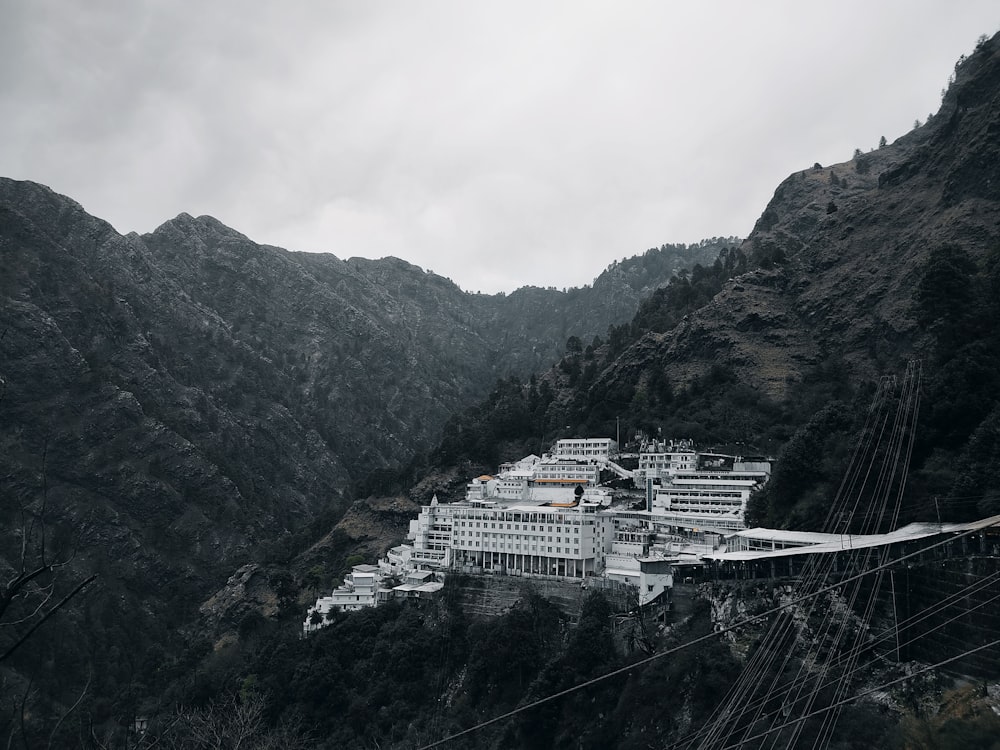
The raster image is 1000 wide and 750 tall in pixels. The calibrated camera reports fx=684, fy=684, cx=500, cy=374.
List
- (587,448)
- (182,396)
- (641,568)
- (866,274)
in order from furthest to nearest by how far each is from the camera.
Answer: (182,396) → (866,274) → (587,448) → (641,568)

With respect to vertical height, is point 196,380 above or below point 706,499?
above

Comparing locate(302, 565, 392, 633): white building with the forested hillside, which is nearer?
→ the forested hillside

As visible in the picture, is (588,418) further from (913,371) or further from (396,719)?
(396,719)

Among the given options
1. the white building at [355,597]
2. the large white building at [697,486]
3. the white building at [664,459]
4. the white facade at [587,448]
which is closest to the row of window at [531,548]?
the large white building at [697,486]

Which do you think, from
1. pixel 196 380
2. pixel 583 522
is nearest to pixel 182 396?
pixel 196 380

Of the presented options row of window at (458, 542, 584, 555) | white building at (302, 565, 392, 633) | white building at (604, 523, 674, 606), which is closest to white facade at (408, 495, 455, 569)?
white building at (302, 565, 392, 633)

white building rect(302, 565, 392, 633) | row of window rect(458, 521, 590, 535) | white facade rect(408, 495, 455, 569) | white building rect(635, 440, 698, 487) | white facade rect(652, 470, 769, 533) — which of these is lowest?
white building rect(302, 565, 392, 633)

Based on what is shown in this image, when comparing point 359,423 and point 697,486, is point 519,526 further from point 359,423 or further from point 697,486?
point 359,423

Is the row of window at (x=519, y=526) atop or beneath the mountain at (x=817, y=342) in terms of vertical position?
beneath

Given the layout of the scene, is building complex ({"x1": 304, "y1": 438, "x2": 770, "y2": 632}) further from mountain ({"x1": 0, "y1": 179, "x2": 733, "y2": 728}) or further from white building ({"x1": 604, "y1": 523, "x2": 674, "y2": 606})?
mountain ({"x1": 0, "y1": 179, "x2": 733, "y2": 728})

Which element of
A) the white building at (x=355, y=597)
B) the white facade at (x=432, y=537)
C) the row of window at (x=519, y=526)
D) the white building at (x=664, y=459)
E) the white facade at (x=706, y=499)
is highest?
the white building at (x=664, y=459)

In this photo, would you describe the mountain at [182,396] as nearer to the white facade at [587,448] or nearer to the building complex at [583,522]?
the building complex at [583,522]
